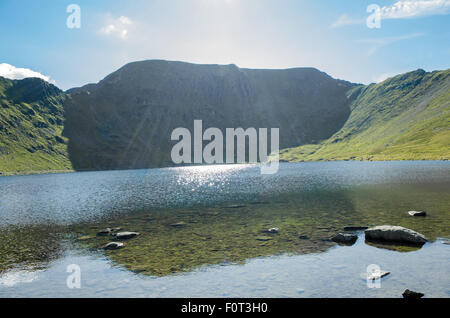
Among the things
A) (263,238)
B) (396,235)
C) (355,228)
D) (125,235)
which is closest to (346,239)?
(396,235)

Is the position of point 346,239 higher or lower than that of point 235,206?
higher

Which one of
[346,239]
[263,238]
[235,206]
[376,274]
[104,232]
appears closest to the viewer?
[376,274]

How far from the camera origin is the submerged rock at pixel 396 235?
84.3ft

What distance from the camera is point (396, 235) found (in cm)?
2659

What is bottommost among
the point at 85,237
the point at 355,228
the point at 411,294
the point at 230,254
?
the point at 85,237

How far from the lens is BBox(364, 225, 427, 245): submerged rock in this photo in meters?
25.7

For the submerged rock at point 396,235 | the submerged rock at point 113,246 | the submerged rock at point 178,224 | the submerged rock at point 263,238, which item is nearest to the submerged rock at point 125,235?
the submerged rock at point 113,246

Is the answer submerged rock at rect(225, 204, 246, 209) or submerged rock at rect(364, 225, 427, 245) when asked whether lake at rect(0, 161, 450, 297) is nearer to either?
submerged rock at rect(364, 225, 427, 245)

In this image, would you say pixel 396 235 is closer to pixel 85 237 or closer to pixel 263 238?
pixel 263 238

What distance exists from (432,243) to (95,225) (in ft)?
131

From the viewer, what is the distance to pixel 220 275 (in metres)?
20.9

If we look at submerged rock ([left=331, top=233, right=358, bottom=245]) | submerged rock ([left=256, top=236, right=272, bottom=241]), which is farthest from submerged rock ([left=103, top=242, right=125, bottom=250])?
submerged rock ([left=331, top=233, right=358, bottom=245])
